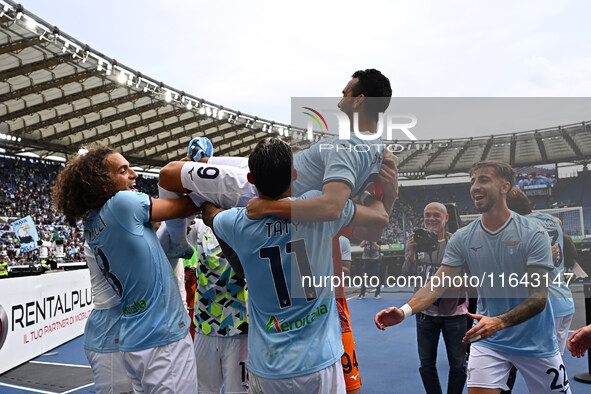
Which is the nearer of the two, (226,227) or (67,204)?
(226,227)

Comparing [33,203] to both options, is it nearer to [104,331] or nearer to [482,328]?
[104,331]

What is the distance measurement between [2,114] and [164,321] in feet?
65.6

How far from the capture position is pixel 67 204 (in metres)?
2.55

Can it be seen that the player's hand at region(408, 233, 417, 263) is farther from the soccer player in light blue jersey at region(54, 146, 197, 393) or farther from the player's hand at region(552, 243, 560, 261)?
the soccer player in light blue jersey at region(54, 146, 197, 393)

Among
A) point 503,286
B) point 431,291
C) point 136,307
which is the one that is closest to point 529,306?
point 503,286

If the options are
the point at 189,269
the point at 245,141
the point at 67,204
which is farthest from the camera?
the point at 245,141

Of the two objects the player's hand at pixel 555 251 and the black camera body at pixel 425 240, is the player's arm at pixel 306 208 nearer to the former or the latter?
the black camera body at pixel 425 240

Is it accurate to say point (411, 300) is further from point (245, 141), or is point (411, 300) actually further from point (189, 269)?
point (245, 141)

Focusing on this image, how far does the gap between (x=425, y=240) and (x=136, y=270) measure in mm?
1722

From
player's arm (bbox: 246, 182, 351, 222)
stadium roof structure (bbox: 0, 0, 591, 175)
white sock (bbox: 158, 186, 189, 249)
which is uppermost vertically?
stadium roof structure (bbox: 0, 0, 591, 175)

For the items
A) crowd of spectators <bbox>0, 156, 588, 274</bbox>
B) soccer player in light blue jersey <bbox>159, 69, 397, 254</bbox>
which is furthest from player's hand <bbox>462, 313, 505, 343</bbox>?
crowd of spectators <bbox>0, 156, 588, 274</bbox>

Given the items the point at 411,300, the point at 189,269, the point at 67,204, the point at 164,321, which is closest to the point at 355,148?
the point at 411,300

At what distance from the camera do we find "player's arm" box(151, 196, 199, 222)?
7.80 feet

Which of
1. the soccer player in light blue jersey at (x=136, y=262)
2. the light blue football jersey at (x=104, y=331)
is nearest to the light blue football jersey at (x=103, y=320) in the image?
the light blue football jersey at (x=104, y=331)
